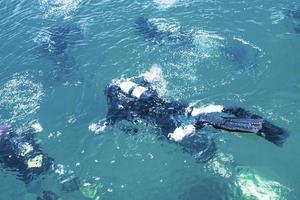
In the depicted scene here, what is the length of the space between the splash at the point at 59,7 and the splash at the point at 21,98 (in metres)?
5.16

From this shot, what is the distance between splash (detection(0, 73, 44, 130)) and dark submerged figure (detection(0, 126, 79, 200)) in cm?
89

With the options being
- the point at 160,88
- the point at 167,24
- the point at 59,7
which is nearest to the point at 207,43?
the point at 167,24

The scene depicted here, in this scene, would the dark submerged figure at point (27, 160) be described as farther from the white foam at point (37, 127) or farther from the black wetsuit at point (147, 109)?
the black wetsuit at point (147, 109)

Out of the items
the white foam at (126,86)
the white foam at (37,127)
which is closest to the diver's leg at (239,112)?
the white foam at (126,86)

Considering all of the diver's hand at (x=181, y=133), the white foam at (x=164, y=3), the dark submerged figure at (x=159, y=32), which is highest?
the white foam at (x=164, y=3)

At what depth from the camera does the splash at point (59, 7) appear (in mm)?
23594

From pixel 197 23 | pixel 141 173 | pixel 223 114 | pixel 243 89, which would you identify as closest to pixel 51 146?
pixel 141 173

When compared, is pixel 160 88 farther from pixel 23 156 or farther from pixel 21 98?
pixel 21 98

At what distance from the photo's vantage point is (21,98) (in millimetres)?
18562

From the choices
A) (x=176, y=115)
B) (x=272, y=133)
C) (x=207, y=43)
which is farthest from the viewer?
(x=207, y=43)

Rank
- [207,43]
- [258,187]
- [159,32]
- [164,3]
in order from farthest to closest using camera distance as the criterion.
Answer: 1. [164,3]
2. [159,32]
3. [207,43]
4. [258,187]

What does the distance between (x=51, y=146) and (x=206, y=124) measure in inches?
234

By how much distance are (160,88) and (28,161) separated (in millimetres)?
5821

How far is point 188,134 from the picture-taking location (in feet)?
48.3
